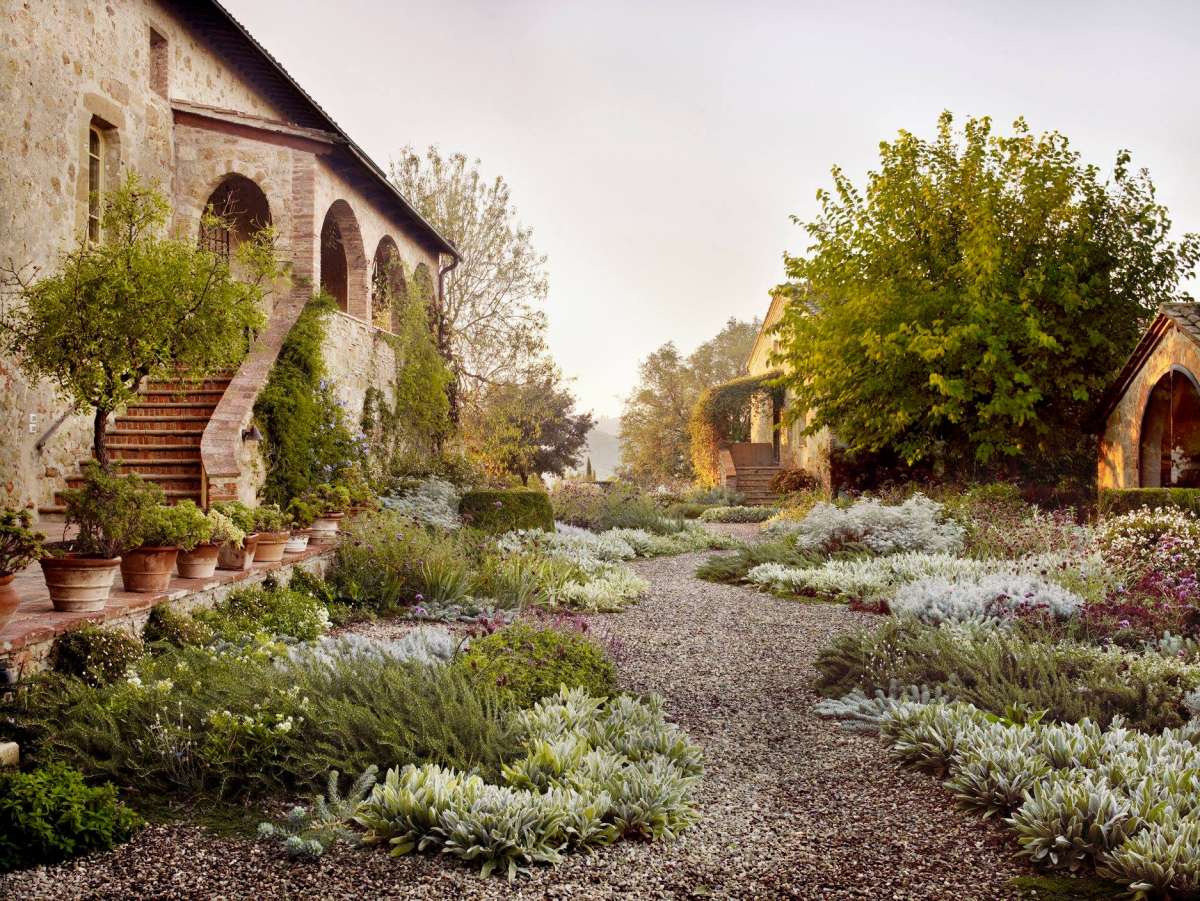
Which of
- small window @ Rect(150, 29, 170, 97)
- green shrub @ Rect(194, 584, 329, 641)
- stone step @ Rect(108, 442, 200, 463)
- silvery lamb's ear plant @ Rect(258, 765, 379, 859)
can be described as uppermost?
small window @ Rect(150, 29, 170, 97)

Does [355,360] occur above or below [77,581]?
above

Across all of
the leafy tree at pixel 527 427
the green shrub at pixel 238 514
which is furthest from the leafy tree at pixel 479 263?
the green shrub at pixel 238 514

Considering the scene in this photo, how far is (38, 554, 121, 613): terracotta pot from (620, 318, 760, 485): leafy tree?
27.3 m

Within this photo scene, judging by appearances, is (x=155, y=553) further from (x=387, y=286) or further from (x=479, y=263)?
(x=479, y=263)

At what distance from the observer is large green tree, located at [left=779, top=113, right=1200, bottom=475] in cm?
1372

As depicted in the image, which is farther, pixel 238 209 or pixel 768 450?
pixel 768 450

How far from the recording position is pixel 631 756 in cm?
400

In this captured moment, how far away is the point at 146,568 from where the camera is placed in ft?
17.8

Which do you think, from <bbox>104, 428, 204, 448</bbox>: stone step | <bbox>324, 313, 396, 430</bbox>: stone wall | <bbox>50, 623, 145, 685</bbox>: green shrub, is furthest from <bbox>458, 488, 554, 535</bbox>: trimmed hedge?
<bbox>50, 623, 145, 685</bbox>: green shrub

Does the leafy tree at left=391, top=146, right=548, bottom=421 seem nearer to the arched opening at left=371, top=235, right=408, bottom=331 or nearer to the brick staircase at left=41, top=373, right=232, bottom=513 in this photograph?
the arched opening at left=371, top=235, right=408, bottom=331

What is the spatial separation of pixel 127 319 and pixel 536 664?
4.22 m

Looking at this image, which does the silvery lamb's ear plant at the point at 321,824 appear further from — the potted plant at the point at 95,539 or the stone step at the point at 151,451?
the stone step at the point at 151,451

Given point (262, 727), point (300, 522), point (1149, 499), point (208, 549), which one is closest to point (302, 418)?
point (300, 522)

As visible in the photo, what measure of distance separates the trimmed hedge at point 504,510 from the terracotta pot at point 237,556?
5125mm
